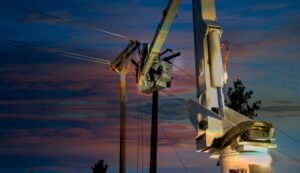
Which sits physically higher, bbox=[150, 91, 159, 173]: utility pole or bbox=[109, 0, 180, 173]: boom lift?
bbox=[109, 0, 180, 173]: boom lift

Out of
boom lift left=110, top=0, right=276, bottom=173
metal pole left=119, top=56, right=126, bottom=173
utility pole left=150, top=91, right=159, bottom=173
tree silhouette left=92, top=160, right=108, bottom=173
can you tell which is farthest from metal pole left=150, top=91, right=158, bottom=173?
tree silhouette left=92, top=160, right=108, bottom=173

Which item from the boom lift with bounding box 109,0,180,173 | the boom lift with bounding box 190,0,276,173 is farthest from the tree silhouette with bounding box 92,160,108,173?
the boom lift with bounding box 190,0,276,173

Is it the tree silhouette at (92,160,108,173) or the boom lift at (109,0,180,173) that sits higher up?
the boom lift at (109,0,180,173)

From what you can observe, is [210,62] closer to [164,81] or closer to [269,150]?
[269,150]

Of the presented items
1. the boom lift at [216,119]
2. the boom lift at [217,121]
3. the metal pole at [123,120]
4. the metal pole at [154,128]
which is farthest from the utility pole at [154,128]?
the boom lift at [217,121]

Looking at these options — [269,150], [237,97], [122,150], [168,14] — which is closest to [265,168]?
[269,150]

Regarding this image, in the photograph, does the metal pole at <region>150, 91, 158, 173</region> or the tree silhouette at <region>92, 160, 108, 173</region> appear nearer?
the metal pole at <region>150, 91, 158, 173</region>

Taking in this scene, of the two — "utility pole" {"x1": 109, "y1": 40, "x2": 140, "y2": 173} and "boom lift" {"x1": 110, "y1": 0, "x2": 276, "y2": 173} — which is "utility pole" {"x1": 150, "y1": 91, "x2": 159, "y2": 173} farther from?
"boom lift" {"x1": 110, "y1": 0, "x2": 276, "y2": 173}

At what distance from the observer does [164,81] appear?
1883 centimetres

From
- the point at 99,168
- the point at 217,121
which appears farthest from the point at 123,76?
the point at 99,168

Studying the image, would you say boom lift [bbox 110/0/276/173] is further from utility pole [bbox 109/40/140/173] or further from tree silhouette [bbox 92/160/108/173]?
tree silhouette [bbox 92/160/108/173]

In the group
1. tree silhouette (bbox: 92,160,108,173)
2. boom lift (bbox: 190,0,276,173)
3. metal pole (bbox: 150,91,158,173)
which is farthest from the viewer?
tree silhouette (bbox: 92,160,108,173)

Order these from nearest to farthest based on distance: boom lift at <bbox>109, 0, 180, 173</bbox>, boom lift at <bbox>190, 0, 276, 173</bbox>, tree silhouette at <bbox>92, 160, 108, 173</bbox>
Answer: boom lift at <bbox>190, 0, 276, 173</bbox>
boom lift at <bbox>109, 0, 180, 173</bbox>
tree silhouette at <bbox>92, 160, 108, 173</bbox>

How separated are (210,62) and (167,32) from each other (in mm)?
4926
